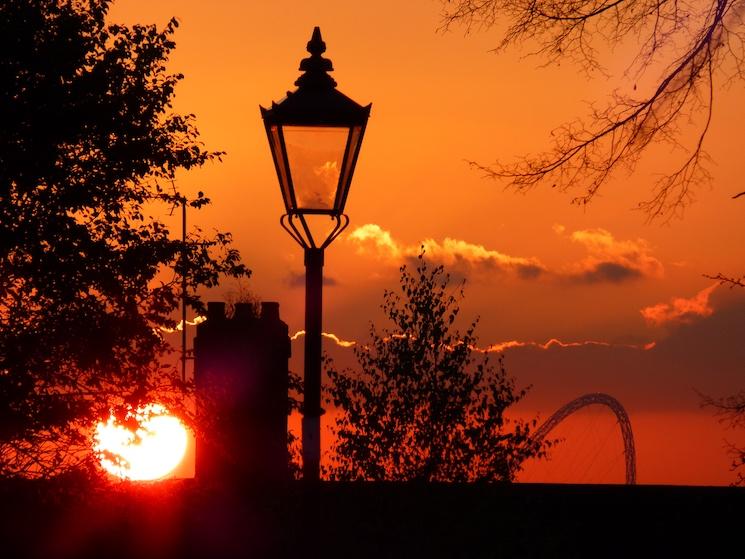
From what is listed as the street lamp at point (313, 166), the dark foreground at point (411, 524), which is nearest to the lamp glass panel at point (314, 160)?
the street lamp at point (313, 166)

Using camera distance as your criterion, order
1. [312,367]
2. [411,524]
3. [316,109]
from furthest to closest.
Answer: [411,524] → [312,367] → [316,109]

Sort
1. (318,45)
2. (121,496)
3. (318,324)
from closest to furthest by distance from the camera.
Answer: (318,324), (318,45), (121,496)

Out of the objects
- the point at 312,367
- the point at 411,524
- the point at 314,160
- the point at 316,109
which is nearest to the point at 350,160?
the point at 314,160

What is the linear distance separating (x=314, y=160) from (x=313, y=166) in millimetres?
45

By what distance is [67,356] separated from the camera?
21391 millimetres

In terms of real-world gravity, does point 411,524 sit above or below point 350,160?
below

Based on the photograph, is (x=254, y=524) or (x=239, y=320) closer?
(x=254, y=524)

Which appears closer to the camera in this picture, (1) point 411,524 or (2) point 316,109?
(2) point 316,109

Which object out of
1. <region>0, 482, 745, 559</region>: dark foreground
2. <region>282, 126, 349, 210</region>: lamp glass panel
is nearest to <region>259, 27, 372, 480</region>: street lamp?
<region>282, 126, 349, 210</region>: lamp glass panel

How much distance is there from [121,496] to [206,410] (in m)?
5.37

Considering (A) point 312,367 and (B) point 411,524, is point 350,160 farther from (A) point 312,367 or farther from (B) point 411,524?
(B) point 411,524

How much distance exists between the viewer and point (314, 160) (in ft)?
27.5

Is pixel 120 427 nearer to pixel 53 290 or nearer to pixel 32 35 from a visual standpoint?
pixel 53 290

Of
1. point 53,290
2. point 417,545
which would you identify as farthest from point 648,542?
point 53,290
